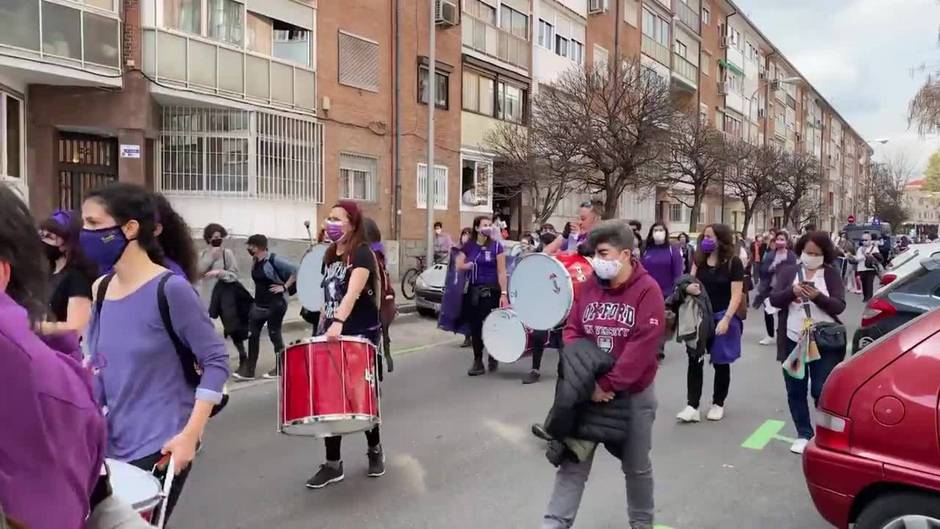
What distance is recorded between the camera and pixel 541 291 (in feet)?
24.1

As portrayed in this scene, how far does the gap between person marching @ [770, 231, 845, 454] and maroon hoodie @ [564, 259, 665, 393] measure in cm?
247

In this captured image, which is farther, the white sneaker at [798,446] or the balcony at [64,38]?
the balcony at [64,38]

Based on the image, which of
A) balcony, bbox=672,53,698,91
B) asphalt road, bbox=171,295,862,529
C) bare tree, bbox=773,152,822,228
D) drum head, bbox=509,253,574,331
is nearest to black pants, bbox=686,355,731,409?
asphalt road, bbox=171,295,862,529

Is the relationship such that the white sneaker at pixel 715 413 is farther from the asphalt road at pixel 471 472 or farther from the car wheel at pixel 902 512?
the car wheel at pixel 902 512

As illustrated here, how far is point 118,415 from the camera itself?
9.41ft

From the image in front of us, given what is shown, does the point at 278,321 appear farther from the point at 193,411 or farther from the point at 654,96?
the point at 654,96

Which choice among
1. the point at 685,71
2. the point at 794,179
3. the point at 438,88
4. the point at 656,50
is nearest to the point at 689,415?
the point at 438,88

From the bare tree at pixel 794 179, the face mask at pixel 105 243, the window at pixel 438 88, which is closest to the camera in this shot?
the face mask at pixel 105 243

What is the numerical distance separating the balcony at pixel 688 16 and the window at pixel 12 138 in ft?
110

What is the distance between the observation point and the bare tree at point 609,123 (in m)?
21.1

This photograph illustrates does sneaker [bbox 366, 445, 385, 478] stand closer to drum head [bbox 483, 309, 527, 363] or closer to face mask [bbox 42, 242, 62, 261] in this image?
face mask [bbox 42, 242, 62, 261]

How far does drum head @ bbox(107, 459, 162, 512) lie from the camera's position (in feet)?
6.55

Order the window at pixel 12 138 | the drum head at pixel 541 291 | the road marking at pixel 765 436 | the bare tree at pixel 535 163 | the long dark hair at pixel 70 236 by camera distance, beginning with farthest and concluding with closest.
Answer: the bare tree at pixel 535 163 → the window at pixel 12 138 → the drum head at pixel 541 291 → the road marking at pixel 765 436 → the long dark hair at pixel 70 236

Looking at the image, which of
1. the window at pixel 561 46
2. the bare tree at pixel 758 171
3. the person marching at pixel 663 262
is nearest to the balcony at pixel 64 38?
the person marching at pixel 663 262
